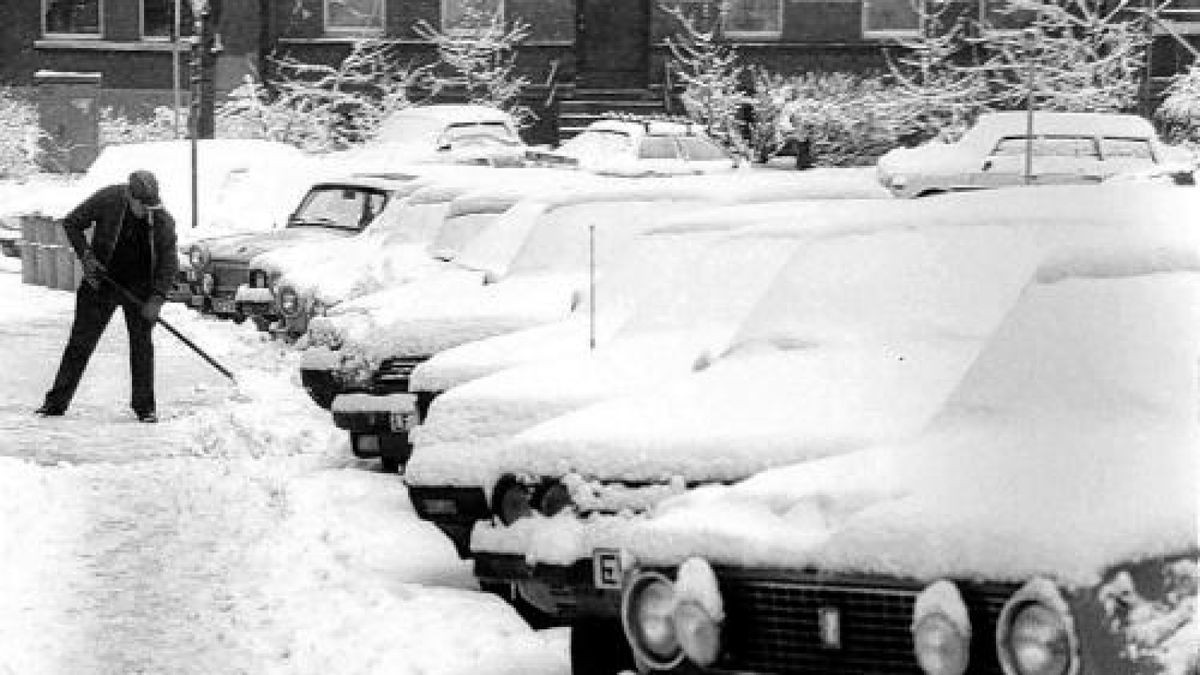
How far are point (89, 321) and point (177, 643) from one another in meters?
7.43

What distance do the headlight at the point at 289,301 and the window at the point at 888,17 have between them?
85.3 ft

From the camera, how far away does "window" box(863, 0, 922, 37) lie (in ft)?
140

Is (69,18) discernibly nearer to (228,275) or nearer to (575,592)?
(228,275)

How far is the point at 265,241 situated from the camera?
2212 cm

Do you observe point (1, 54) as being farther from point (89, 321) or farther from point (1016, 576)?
point (1016, 576)

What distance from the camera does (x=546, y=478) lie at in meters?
7.80

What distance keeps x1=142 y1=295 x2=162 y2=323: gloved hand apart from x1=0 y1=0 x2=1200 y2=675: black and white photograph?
20mm

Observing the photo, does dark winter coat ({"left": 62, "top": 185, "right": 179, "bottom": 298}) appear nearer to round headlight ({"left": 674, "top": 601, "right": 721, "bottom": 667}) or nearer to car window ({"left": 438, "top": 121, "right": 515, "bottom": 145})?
round headlight ({"left": 674, "top": 601, "right": 721, "bottom": 667})

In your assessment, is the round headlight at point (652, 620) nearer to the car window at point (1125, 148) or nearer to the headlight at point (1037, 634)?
the headlight at point (1037, 634)

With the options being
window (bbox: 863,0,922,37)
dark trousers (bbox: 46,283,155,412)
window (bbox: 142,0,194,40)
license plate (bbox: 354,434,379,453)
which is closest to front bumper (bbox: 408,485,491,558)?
license plate (bbox: 354,434,379,453)

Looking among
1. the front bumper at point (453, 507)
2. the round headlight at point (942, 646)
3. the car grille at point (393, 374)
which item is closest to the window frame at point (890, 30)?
the car grille at point (393, 374)

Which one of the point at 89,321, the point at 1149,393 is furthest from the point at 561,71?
the point at 1149,393

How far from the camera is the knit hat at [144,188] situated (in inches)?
621

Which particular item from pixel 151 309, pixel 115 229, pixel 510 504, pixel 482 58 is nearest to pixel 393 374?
pixel 151 309
